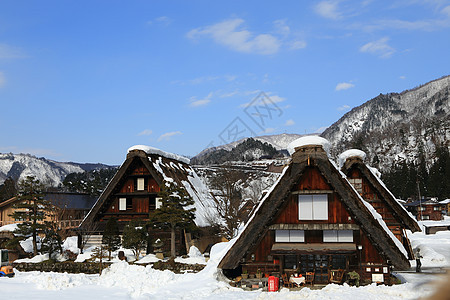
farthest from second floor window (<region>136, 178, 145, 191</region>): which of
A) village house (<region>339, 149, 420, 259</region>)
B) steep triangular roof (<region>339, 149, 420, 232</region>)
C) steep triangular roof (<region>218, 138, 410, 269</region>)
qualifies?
steep triangular roof (<region>339, 149, 420, 232</region>)

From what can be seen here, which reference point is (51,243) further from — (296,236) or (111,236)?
(296,236)

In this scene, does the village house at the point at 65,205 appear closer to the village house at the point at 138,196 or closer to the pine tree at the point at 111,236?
the village house at the point at 138,196

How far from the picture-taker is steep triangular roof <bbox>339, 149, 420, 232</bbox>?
86.9ft

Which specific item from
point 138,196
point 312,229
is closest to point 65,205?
point 138,196

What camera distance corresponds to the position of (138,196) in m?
36.7

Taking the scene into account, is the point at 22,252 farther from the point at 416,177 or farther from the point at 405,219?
the point at 416,177

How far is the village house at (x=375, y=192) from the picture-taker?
87.2 ft

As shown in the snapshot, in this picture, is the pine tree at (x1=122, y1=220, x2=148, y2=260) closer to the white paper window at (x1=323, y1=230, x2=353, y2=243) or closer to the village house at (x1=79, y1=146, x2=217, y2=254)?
the village house at (x1=79, y1=146, x2=217, y2=254)

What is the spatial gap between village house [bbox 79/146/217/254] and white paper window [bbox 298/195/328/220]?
566 inches

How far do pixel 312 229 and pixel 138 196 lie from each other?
19849mm

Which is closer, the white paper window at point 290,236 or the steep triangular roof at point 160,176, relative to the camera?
the white paper window at point 290,236

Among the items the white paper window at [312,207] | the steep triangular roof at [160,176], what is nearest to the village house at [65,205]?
the steep triangular roof at [160,176]

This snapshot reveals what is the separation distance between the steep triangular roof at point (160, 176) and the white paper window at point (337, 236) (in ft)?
48.7

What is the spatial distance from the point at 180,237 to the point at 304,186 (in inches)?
640
